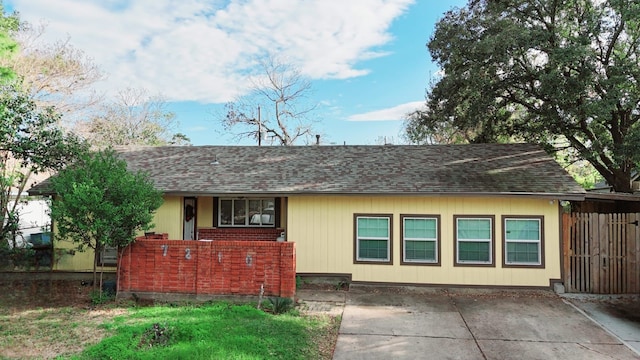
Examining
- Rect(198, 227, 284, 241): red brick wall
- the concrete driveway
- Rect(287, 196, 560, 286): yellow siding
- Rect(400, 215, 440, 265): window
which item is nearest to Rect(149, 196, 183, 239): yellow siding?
Rect(198, 227, 284, 241): red brick wall

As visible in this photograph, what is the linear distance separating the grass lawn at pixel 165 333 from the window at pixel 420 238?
3.36m

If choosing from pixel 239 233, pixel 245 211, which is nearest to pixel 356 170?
pixel 245 211

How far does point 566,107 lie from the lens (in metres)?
12.2

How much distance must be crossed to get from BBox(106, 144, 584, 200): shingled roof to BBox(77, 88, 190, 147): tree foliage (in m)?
14.8

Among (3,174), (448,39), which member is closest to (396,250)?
(448,39)

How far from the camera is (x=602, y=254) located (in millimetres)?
8883

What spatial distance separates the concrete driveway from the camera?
18.8 ft

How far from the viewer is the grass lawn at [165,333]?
17.3 ft

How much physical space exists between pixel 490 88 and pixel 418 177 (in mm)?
5147

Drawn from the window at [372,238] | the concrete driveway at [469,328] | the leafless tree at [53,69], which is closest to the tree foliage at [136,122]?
the leafless tree at [53,69]

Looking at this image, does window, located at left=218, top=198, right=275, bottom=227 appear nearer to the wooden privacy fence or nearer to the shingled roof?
the shingled roof

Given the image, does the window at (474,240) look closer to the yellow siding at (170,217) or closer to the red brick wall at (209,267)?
the red brick wall at (209,267)

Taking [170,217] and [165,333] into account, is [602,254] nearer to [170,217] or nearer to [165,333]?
[165,333]

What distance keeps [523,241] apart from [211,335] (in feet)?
25.4
